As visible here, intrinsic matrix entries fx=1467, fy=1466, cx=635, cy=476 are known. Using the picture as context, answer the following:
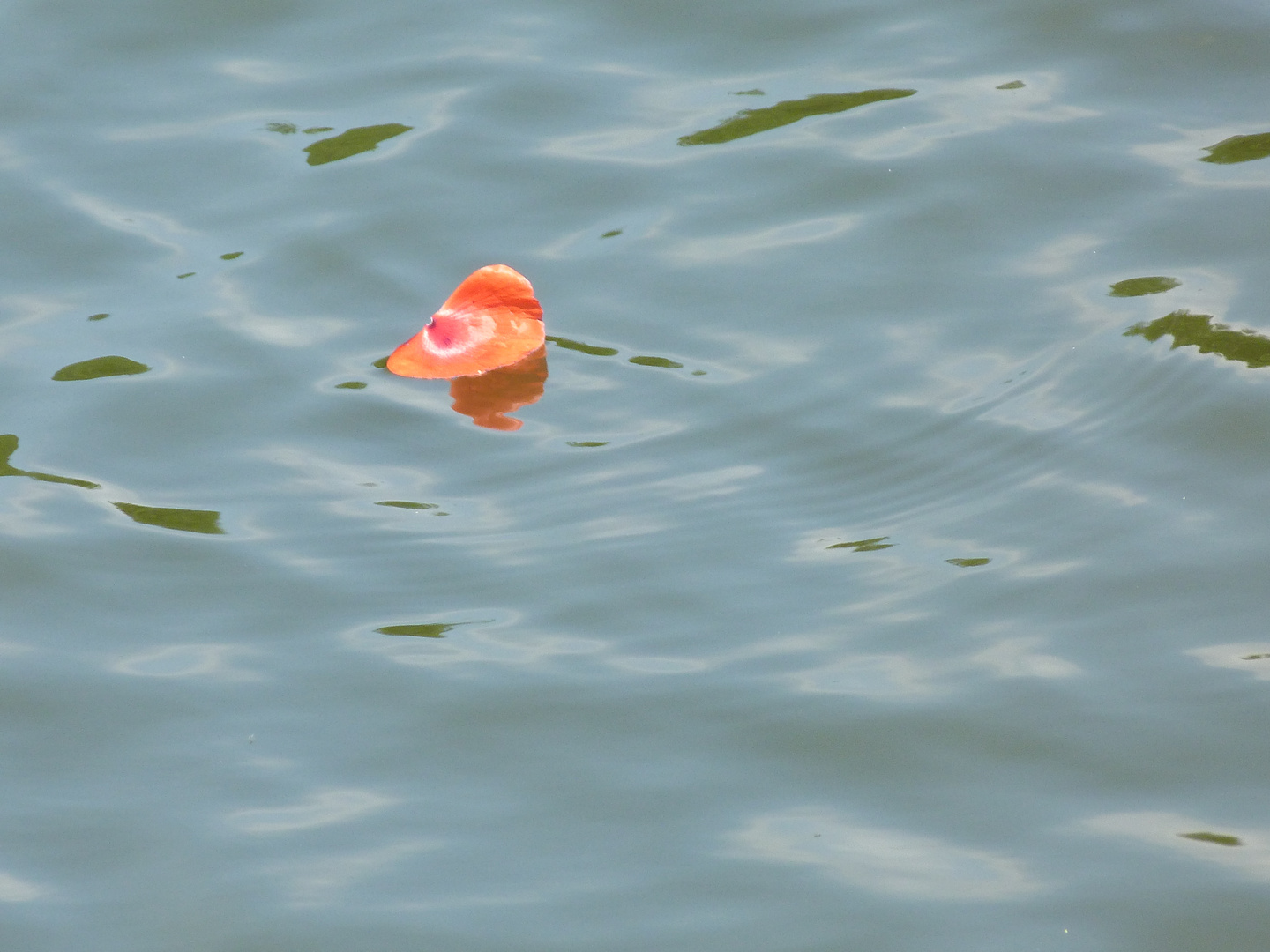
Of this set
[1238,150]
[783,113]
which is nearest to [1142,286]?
[1238,150]

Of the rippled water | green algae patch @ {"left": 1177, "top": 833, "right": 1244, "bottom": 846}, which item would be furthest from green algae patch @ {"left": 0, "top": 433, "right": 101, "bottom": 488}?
green algae patch @ {"left": 1177, "top": 833, "right": 1244, "bottom": 846}

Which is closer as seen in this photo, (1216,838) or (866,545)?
(1216,838)

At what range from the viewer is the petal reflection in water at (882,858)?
1738 mm

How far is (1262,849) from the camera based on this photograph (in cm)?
175

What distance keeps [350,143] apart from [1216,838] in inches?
94.4

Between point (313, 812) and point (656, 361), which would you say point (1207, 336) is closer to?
point (656, 361)

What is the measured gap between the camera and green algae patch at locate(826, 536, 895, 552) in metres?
2.27

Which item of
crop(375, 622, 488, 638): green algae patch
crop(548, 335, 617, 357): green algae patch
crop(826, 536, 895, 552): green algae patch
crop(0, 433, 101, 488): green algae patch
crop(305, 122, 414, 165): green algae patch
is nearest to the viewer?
crop(375, 622, 488, 638): green algae patch

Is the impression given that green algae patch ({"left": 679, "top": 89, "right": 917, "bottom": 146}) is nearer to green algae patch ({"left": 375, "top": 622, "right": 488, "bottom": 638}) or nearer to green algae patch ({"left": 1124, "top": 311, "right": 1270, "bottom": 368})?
green algae patch ({"left": 1124, "top": 311, "right": 1270, "bottom": 368})

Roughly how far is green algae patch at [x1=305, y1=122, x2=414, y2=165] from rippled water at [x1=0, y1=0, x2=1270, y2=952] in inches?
0.4

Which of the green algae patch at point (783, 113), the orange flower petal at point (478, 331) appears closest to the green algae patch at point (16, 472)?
the orange flower petal at point (478, 331)

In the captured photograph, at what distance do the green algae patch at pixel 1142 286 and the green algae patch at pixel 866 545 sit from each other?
79 centimetres

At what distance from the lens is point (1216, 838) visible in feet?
5.83

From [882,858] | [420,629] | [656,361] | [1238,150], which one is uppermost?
[1238,150]
